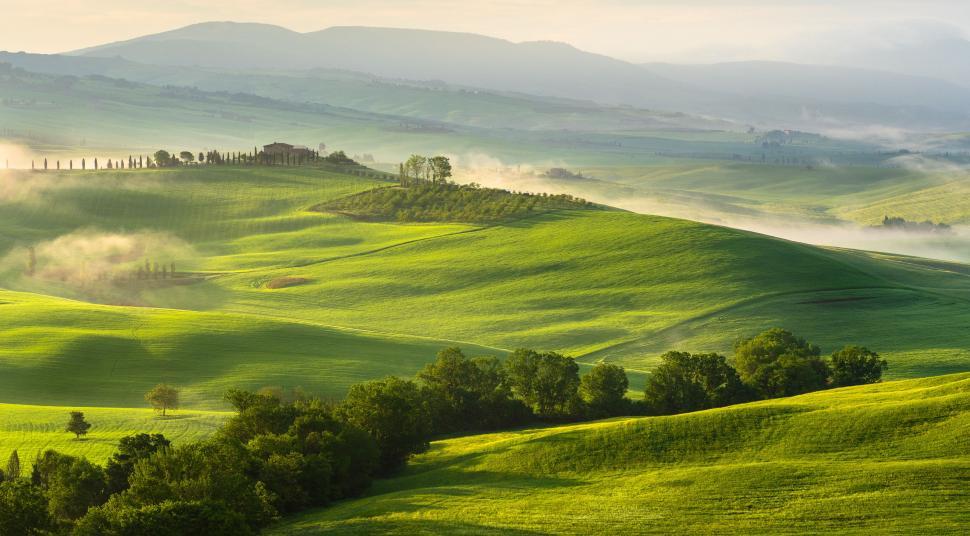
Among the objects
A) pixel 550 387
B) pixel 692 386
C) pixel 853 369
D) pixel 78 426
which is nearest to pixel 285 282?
pixel 550 387

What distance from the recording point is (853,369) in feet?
353

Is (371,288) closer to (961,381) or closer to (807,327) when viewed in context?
(807,327)

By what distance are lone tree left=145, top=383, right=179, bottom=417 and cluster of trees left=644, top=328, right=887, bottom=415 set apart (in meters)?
42.4

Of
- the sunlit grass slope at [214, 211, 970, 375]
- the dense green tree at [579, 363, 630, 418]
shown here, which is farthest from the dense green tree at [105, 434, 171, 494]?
the sunlit grass slope at [214, 211, 970, 375]

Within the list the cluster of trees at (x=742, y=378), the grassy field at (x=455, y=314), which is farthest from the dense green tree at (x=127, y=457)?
the cluster of trees at (x=742, y=378)

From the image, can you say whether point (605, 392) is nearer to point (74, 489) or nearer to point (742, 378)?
point (742, 378)

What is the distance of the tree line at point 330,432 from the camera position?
2419 inches

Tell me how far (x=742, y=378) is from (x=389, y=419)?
40032 millimetres

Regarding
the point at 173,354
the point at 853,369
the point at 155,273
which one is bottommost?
the point at 173,354

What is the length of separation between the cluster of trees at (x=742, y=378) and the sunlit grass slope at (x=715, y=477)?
1533cm

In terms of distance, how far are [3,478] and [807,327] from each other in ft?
344

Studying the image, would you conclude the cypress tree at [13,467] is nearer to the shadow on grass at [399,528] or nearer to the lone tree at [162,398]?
the lone tree at [162,398]

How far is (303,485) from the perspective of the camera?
72188 mm

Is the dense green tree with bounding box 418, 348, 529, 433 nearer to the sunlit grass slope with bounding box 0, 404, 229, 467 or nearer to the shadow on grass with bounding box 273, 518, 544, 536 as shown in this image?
the sunlit grass slope with bounding box 0, 404, 229, 467
